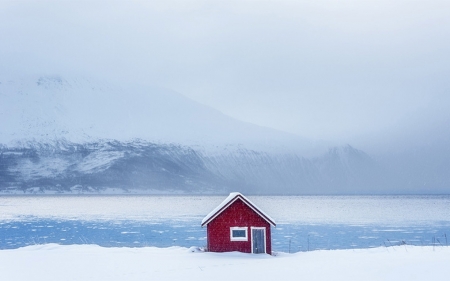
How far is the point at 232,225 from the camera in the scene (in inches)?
1554

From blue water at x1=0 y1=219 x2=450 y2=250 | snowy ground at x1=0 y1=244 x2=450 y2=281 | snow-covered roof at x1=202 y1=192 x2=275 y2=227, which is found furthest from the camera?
blue water at x1=0 y1=219 x2=450 y2=250

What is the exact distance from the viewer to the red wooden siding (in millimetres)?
39281

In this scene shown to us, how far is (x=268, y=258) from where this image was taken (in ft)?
122

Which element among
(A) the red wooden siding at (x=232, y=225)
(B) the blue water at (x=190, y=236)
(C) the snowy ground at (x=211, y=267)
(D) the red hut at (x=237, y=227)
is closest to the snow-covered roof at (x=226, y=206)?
(D) the red hut at (x=237, y=227)

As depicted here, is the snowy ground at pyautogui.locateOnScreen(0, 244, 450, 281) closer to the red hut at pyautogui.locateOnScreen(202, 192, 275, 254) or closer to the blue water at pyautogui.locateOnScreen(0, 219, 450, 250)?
the red hut at pyautogui.locateOnScreen(202, 192, 275, 254)

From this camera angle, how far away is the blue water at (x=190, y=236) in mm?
62344

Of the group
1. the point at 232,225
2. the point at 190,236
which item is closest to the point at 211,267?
the point at 232,225

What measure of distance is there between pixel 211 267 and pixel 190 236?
4061cm

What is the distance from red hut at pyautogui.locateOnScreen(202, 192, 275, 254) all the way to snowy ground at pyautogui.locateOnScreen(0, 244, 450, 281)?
1.37 metres

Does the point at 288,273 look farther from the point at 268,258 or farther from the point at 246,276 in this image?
the point at 268,258

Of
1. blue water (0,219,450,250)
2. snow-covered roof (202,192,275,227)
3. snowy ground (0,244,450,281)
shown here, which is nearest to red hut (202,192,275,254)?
snow-covered roof (202,192,275,227)

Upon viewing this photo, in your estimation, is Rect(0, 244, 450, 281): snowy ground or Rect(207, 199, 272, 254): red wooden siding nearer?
Rect(0, 244, 450, 281): snowy ground

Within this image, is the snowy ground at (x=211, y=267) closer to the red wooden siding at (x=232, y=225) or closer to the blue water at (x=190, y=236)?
the red wooden siding at (x=232, y=225)

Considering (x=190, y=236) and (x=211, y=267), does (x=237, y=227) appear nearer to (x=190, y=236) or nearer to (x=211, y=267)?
(x=211, y=267)
